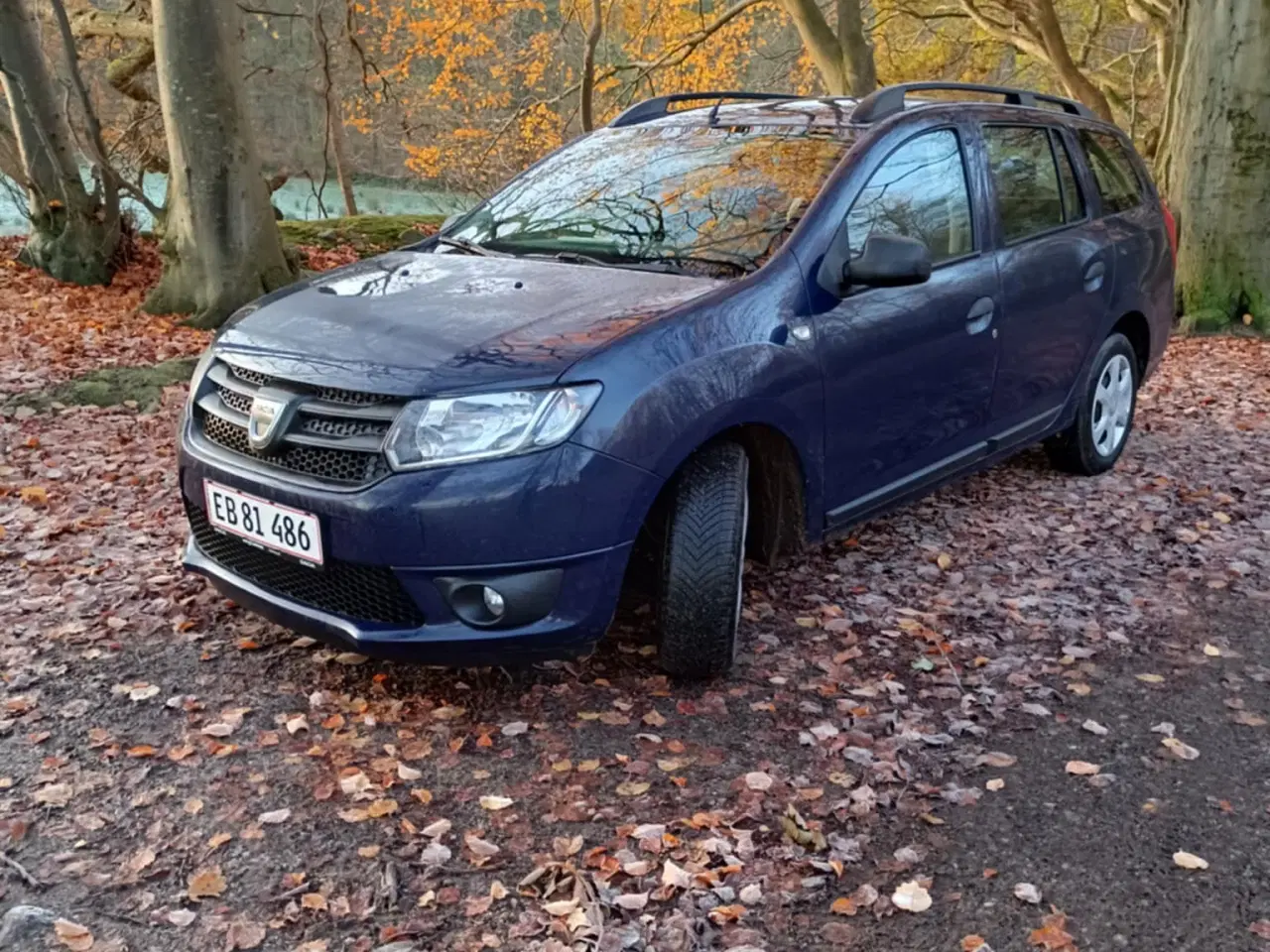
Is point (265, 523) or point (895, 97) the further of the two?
point (895, 97)

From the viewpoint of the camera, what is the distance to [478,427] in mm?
3006

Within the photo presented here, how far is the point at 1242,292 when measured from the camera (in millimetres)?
9758

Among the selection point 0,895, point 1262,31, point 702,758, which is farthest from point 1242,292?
point 0,895

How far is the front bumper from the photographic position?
2.97 metres

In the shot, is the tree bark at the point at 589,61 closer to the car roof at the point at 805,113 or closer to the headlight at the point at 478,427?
the car roof at the point at 805,113

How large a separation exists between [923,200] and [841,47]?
1074 cm

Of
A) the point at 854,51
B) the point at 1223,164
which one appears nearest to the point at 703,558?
the point at 1223,164

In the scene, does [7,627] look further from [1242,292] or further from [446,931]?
[1242,292]

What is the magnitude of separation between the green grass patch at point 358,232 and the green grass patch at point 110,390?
551cm

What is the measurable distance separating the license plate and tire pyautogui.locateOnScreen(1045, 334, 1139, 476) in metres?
3.86

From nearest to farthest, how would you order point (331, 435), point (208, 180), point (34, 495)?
1. point (331, 435)
2. point (34, 495)
3. point (208, 180)

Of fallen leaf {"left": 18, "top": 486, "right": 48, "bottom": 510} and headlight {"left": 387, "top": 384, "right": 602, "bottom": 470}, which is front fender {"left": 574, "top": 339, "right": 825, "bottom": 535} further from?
fallen leaf {"left": 18, "top": 486, "right": 48, "bottom": 510}

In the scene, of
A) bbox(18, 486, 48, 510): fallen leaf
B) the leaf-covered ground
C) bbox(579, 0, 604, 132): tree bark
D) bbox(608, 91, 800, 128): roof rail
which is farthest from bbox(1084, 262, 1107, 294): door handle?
bbox(579, 0, 604, 132): tree bark

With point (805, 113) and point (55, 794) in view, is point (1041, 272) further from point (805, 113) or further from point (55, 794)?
point (55, 794)
